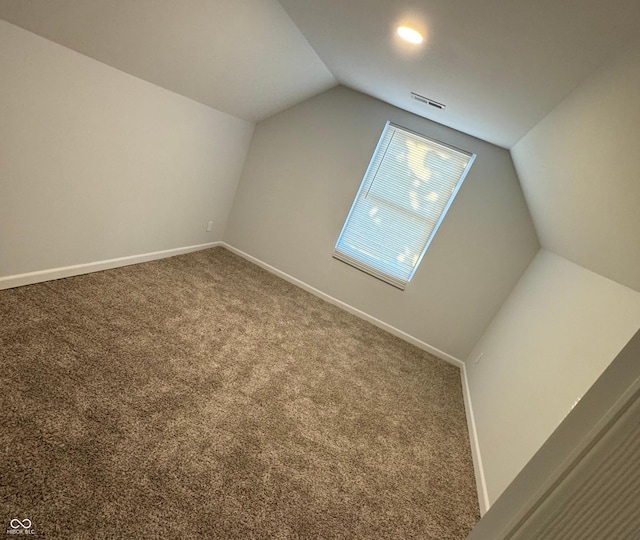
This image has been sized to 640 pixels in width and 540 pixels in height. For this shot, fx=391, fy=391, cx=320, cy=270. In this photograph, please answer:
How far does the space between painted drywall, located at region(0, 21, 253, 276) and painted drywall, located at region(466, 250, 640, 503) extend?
291 cm

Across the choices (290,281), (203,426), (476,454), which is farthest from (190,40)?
(476,454)

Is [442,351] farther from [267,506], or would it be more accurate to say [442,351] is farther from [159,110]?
[159,110]

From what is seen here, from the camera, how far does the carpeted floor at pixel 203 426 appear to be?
1.59m

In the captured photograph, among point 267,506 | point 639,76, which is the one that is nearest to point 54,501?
point 267,506

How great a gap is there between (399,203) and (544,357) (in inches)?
84.2

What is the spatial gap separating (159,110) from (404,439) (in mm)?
2965

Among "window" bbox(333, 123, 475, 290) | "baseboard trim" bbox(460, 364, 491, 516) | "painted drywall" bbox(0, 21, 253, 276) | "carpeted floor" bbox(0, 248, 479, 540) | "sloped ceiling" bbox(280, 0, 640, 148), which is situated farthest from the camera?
"window" bbox(333, 123, 475, 290)

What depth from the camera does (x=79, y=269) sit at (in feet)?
9.59

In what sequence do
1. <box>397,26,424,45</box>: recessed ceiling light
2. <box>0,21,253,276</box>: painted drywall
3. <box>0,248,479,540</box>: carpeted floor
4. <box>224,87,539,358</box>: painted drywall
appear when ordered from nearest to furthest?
<box>0,248,479,540</box>: carpeted floor → <box>397,26,424,45</box>: recessed ceiling light → <box>0,21,253,276</box>: painted drywall → <box>224,87,539,358</box>: painted drywall

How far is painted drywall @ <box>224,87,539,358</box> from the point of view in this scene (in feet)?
12.1

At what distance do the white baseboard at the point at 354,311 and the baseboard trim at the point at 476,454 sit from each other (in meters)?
0.42

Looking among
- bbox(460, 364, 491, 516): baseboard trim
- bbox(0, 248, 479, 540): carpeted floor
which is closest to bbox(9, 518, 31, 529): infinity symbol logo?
bbox(0, 248, 479, 540): carpeted floor

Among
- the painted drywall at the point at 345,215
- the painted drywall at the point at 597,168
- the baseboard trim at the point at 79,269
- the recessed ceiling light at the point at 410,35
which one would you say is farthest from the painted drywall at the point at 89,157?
the painted drywall at the point at 597,168

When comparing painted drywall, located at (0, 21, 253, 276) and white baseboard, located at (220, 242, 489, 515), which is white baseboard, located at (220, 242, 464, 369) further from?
painted drywall, located at (0, 21, 253, 276)
